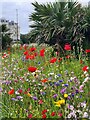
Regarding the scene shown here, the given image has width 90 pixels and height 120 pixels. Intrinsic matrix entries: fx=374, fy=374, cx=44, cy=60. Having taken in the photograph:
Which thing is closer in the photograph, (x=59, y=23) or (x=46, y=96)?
(x=46, y=96)

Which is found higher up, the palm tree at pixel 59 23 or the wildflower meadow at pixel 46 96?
the palm tree at pixel 59 23

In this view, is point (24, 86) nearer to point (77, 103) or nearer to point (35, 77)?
point (35, 77)

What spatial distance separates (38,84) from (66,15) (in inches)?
178

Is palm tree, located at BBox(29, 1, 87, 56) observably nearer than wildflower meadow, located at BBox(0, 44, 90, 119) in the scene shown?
No

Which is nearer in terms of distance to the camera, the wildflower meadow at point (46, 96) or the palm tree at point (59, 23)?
the wildflower meadow at point (46, 96)

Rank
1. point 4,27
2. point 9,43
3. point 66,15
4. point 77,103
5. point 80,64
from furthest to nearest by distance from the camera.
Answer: point 4,27, point 9,43, point 66,15, point 80,64, point 77,103

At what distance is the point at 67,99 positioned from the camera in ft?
13.9

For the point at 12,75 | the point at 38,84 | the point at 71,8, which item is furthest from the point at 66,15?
the point at 38,84

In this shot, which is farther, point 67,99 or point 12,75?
point 12,75

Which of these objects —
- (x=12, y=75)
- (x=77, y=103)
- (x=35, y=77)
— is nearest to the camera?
(x=77, y=103)

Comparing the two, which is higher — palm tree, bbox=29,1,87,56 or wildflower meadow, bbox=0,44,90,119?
palm tree, bbox=29,1,87,56

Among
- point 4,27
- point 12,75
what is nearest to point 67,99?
point 12,75

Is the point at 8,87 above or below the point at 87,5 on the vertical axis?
below

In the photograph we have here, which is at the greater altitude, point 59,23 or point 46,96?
point 59,23
